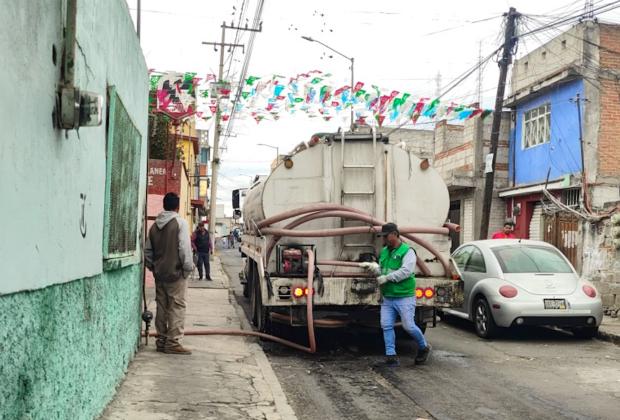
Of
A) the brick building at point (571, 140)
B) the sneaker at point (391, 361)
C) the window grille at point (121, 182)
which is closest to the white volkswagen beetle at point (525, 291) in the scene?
the sneaker at point (391, 361)

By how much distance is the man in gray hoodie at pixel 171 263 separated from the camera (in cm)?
762

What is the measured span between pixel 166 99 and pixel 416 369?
26.2ft

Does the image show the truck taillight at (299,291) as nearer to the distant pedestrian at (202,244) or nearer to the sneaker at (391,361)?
the sneaker at (391,361)

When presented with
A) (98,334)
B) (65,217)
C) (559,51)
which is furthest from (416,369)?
(559,51)

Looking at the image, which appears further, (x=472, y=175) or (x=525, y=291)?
(x=472, y=175)

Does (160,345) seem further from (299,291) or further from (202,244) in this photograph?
(202,244)

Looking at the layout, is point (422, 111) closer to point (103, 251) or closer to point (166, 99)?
point (166, 99)

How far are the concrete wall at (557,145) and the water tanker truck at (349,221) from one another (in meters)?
12.5

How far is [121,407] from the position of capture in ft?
18.0

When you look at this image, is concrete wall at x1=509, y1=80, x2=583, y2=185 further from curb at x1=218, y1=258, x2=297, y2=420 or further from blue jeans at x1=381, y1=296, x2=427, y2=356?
curb at x1=218, y1=258, x2=297, y2=420

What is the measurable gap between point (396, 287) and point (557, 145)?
14858 millimetres

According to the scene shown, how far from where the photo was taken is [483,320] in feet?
34.7

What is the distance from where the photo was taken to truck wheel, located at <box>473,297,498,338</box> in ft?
33.8

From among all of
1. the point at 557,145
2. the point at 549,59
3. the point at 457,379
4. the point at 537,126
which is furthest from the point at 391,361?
the point at 549,59
